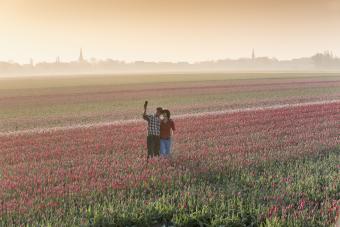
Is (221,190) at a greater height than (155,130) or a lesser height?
lesser

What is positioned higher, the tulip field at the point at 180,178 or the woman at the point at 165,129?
the woman at the point at 165,129

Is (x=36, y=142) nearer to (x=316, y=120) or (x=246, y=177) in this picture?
(x=246, y=177)

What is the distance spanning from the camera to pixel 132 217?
906 cm

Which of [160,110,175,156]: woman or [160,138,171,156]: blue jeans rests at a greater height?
[160,110,175,156]: woman

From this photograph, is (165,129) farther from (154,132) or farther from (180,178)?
(180,178)

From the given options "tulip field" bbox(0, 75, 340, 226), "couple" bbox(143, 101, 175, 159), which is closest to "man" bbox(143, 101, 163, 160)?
"couple" bbox(143, 101, 175, 159)

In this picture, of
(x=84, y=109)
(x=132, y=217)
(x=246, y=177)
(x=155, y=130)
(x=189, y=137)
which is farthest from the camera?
(x=84, y=109)

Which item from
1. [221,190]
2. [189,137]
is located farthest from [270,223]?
[189,137]

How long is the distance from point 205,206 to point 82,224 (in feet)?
7.91

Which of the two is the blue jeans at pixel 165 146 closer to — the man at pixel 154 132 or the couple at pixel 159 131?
the couple at pixel 159 131

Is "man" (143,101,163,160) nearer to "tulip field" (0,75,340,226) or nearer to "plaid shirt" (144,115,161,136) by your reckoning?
"plaid shirt" (144,115,161,136)

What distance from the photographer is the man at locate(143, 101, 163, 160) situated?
12875 mm

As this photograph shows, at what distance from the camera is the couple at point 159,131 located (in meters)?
13.0

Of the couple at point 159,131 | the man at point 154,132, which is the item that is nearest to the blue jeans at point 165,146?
the couple at point 159,131
